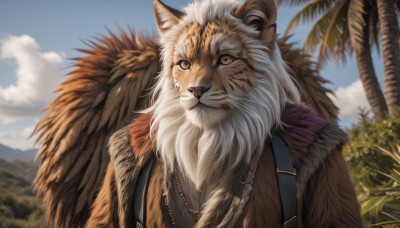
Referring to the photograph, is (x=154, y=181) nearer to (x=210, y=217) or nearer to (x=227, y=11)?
(x=210, y=217)

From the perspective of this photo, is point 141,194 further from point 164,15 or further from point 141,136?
point 164,15

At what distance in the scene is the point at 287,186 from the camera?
1868mm

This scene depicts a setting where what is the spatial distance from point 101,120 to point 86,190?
55 cm

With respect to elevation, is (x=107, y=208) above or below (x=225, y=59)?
below

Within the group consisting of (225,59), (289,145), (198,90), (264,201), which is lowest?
(264,201)

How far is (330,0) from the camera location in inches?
561

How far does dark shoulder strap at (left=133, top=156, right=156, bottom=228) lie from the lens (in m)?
2.04

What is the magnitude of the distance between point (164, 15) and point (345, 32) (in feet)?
45.1

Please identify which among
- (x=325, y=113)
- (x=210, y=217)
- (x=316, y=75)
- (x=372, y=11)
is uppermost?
(x=372, y=11)

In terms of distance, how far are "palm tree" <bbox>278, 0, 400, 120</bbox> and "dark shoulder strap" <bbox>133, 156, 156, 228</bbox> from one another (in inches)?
425

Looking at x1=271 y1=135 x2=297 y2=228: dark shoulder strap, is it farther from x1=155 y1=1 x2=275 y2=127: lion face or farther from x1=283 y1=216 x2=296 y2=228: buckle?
x1=155 y1=1 x2=275 y2=127: lion face

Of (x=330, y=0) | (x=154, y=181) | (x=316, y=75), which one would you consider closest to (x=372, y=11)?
(x=330, y=0)

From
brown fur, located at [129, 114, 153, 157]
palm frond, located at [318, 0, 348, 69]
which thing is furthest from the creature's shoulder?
palm frond, located at [318, 0, 348, 69]

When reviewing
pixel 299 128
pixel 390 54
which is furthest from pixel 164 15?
pixel 390 54
